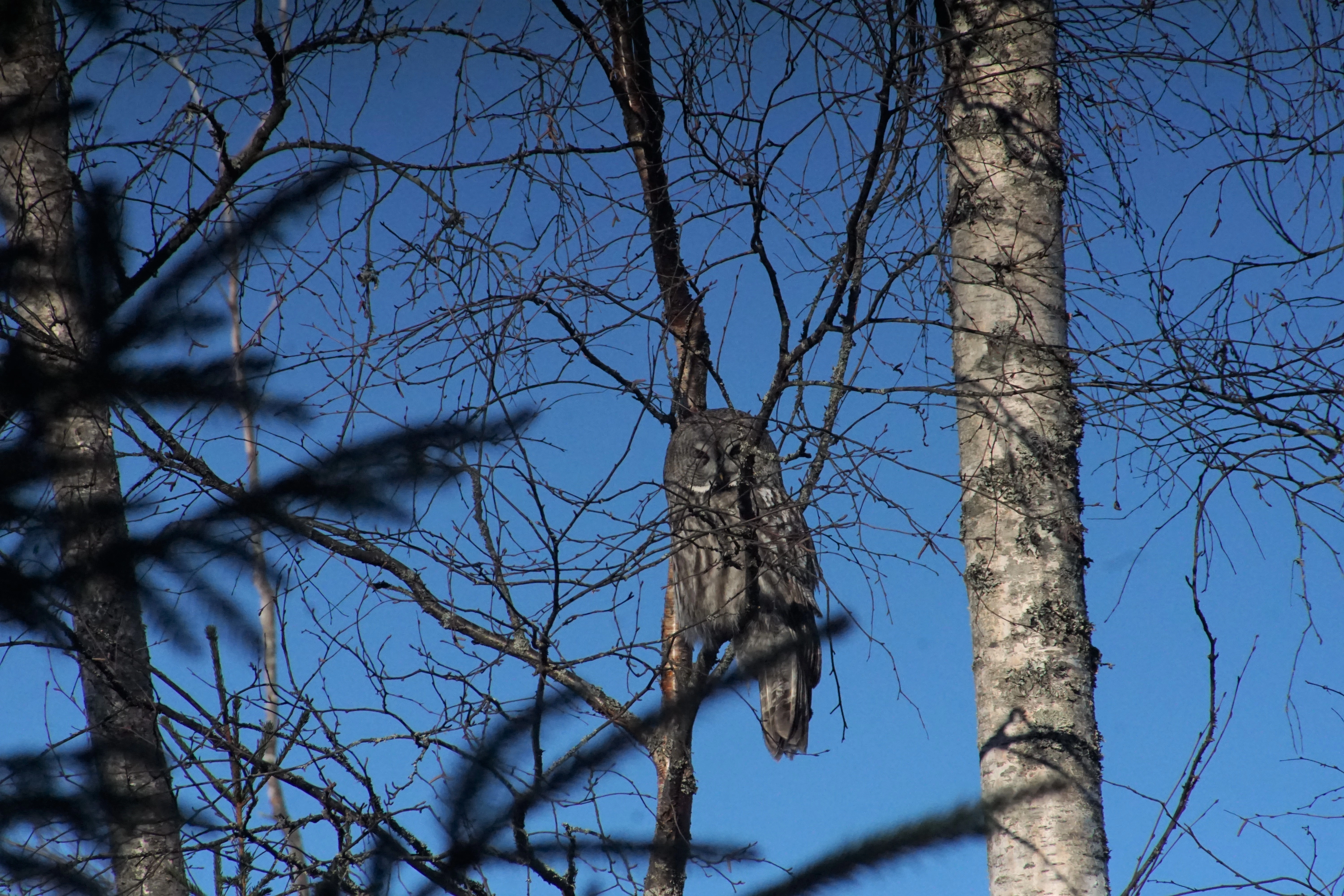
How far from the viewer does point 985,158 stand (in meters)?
2.93

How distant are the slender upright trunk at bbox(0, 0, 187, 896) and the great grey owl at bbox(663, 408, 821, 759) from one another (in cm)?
109

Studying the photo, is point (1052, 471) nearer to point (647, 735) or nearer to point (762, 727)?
point (762, 727)

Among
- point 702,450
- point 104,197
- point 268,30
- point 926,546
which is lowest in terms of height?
point 104,197

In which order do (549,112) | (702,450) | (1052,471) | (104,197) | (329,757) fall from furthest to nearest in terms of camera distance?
(702,450) → (549,112) → (1052,471) → (329,757) → (104,197)

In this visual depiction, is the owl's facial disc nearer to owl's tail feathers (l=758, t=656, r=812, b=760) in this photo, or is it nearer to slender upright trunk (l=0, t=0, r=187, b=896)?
owl's tail feathers (l=758, t=656, r=812, b=760)

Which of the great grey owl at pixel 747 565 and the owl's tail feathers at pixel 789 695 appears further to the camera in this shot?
the owl's tail feathers at pixel 789 695

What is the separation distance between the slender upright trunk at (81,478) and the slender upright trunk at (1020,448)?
1645 millimetres

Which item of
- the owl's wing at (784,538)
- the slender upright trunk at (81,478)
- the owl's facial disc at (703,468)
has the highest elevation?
the owl's facial disc at (703,468)

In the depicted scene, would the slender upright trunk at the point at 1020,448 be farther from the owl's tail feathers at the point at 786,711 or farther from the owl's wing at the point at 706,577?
the owl's tail feathers at the point at 786,711

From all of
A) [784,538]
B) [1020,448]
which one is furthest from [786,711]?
[784,538]


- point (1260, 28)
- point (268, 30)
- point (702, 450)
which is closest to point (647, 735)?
point (702, 450)

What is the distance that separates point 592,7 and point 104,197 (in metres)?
2.01

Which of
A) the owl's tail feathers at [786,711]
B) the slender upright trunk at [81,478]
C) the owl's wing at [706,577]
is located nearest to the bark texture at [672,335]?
the owl's wing at [706,577]

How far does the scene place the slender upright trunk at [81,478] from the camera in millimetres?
1357
